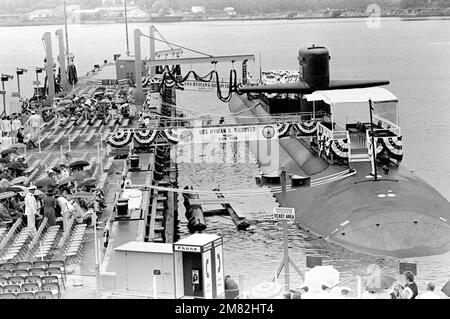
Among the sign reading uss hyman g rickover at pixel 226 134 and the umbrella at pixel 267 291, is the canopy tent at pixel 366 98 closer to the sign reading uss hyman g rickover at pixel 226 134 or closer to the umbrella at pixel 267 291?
the sign reading uss hyman g rickover at pixel 226 134

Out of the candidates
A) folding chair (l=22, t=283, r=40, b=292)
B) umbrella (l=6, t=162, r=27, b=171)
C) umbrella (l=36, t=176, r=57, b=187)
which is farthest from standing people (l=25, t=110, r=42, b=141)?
folding chair (l=22, t=283, r=40, b=292)

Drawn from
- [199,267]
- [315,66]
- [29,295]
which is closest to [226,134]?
[315,66]


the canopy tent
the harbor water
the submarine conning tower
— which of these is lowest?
the harbor water

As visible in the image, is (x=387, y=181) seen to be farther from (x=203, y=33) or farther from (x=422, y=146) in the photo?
(x=203, y=33)

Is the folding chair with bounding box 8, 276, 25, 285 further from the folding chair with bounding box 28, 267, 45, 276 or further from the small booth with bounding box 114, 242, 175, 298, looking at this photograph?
the small booth with bounding box 114, 242, 175, 298

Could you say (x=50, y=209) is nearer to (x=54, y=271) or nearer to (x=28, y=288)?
(x=54, y=271)
